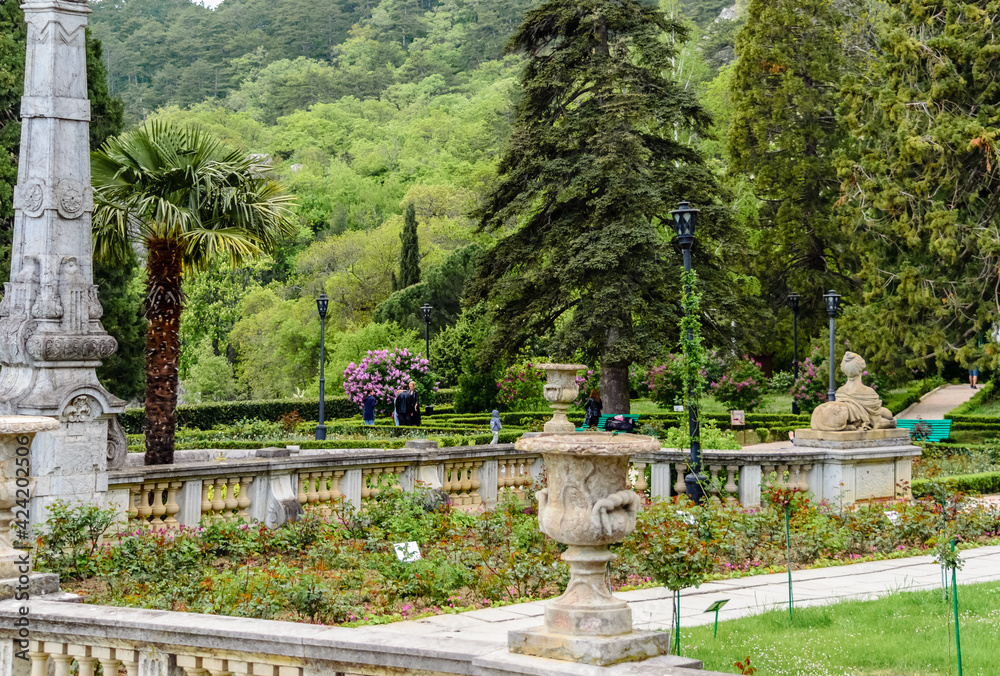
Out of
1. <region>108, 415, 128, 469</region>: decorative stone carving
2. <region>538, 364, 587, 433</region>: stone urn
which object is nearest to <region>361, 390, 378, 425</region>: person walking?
<region>108, 415, 128, 469</region>: decorative stone carving

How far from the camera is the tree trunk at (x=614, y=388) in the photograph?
30484 mm

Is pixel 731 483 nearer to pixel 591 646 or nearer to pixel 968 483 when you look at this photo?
pixel 968 483

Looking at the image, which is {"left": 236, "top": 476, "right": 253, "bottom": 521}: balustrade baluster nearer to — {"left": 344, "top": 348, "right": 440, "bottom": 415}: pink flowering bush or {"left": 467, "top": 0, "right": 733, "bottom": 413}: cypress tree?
{"left": 467, "top": 0, "right": 733, "bottom": 413}: cypress tree

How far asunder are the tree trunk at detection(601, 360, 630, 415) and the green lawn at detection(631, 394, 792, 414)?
315 inches

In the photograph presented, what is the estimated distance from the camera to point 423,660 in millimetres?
5270

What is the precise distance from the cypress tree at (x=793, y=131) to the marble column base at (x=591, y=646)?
129 ft

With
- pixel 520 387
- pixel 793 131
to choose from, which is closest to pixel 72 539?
pixel 520 387

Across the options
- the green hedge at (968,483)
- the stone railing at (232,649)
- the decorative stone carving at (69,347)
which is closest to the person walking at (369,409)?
the green hedge at (968,483)

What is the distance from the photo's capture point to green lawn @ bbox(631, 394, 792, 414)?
129ft

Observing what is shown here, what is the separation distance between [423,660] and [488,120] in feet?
278

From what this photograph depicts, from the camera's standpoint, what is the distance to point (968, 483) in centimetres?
1891

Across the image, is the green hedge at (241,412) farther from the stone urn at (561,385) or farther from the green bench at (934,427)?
the stone urn at (561,385)

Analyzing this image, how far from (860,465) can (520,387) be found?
804 inches

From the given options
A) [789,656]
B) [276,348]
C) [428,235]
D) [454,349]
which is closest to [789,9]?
[454,349]
